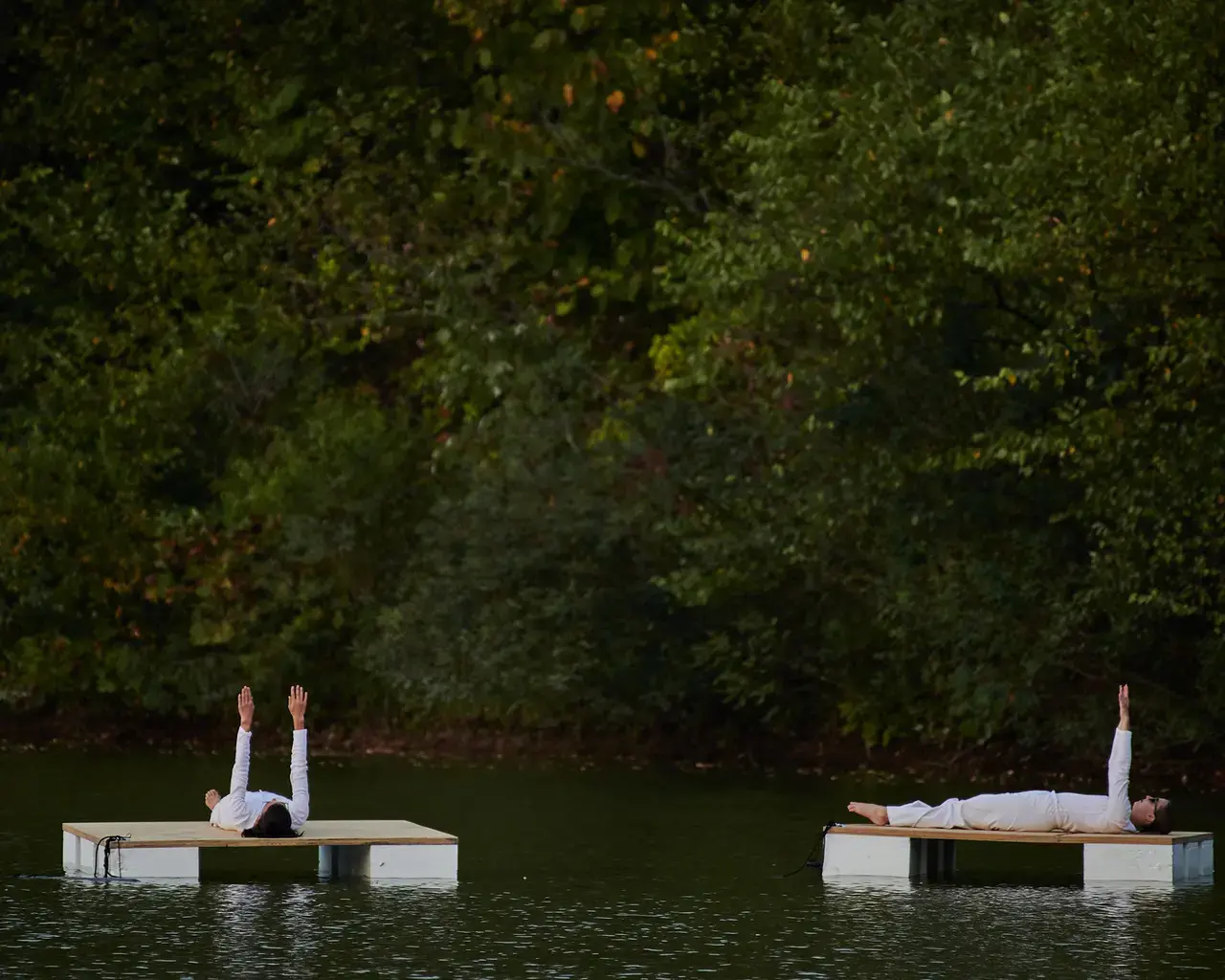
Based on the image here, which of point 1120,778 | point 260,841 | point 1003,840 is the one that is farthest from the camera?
point 1003,840

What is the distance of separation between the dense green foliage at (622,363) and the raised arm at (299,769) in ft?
34.7

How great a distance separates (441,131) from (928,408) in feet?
36.4

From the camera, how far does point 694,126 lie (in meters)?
36.8

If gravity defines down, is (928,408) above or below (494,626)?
above

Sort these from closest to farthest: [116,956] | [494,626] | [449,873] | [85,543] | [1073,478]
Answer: [116,956] < [449,873] < [1073,478] < [494,626] < [85,543]

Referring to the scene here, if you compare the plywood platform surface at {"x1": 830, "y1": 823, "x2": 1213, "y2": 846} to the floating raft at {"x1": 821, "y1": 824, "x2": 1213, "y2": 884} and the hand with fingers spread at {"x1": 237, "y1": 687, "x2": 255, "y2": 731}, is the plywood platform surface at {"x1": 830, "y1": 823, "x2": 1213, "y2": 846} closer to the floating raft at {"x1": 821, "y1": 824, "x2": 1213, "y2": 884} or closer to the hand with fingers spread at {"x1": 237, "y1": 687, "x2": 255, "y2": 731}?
the floating raft at {"x1": 821, "y1": 824, "x2": 1213, "y2": 884}

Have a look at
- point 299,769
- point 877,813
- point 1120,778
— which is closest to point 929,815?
point 877,813

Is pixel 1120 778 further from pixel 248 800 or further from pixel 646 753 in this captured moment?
pixel 646 753

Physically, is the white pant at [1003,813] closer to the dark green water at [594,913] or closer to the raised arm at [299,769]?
the dark green water at [594,913]

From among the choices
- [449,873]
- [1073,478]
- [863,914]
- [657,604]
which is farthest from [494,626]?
[863,914]

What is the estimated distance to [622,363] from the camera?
3531 cm

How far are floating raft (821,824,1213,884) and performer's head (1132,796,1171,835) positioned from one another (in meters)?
0.14

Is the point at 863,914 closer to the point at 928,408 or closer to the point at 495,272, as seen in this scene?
the point at 928,408

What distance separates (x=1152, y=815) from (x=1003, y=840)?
104cm
